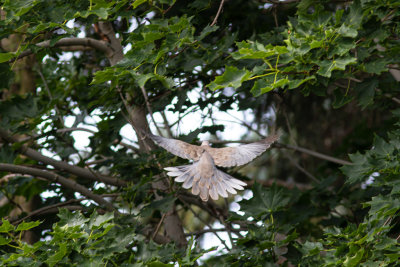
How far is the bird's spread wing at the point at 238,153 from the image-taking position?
3162mm

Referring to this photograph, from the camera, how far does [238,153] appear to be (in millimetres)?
3277

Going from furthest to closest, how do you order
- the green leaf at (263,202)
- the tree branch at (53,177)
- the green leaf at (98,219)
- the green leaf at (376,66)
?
the tree branch at (53,177) < the green leaf at (263,202) < the green leaf at (376,66) < the green leaf at (98,219)

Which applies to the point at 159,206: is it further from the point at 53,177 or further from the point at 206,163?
the point at 53,177

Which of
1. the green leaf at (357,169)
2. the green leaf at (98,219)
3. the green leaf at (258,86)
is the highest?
the green leaf at (258,86)

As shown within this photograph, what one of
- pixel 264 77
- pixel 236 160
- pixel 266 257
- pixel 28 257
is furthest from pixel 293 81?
pixel 28 257

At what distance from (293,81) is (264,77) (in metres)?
0.15

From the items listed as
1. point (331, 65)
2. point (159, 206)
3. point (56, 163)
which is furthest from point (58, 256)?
point (331, 65)

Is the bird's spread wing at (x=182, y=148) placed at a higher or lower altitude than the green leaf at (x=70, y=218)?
higher

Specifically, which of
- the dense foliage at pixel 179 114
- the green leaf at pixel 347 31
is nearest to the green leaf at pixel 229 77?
the dense foliage at pixel 179 114

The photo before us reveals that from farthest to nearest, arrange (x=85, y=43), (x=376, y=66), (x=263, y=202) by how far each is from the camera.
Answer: (x=85, y=43) → (x=263, y=202) → (x=376, y=66)

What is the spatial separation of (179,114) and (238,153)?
685mm

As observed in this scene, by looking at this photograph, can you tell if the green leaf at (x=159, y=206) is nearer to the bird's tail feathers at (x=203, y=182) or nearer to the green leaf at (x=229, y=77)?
the bird's tail feathers at (x=203, y=182)

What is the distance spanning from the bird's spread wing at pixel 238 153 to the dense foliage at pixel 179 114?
10.5 inches

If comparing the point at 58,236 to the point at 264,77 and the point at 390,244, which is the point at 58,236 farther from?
the point at 390,244
